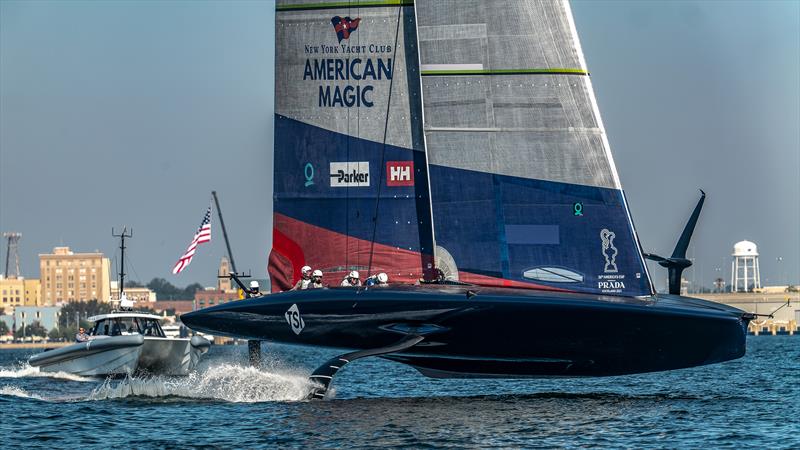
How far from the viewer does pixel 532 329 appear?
74.3 ft

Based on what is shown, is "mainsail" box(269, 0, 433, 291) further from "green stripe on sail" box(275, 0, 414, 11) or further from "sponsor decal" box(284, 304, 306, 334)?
"sponsor decal" box(284, 304, 306, 334)

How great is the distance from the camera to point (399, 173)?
24.6 m

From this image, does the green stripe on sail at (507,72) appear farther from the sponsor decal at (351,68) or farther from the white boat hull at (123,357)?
the white boat hull at (123,357)

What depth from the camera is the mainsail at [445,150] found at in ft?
77.3

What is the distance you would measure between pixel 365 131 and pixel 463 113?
6.34 feet

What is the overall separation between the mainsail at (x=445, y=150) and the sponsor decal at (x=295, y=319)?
1580 millimetres

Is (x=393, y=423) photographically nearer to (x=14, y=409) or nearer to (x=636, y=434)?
(x=636, y=434)

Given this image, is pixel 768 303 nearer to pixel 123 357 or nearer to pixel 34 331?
pixel 34 331

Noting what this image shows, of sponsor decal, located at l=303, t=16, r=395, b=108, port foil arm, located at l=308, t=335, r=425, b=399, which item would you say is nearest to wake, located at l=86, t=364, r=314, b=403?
port foil arm, located at l=308, t=335, r=425, b=399

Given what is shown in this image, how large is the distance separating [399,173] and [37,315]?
163 meters

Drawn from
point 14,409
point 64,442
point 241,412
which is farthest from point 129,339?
point 64,442

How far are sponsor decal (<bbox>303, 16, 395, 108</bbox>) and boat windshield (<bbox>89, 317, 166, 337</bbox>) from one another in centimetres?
1518

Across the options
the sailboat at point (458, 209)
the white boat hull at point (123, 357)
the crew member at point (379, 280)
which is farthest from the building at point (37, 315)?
the crew member at point (379, 280)

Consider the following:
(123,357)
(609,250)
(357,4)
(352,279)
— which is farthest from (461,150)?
(123,357)
